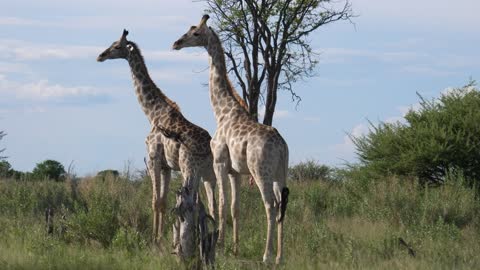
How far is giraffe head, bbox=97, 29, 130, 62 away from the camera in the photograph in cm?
1300

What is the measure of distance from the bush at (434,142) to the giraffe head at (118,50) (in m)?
8.73

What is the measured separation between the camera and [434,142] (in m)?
19.3

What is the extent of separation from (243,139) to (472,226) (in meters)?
5.91

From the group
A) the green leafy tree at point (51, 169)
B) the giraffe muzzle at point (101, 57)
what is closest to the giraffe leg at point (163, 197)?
the giraffe muzzle at point (101, 57)

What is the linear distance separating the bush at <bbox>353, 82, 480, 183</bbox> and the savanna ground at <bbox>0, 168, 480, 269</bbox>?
662mm

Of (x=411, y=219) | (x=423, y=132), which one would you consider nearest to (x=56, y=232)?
(x=411, y=219)

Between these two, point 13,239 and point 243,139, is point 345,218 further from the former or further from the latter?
point 13,239

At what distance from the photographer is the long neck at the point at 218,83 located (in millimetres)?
11617

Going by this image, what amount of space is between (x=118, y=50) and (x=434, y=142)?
9.28 metres

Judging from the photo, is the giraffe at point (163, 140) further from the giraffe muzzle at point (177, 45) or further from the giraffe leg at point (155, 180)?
the giraffe muzzle at point (177, 45)

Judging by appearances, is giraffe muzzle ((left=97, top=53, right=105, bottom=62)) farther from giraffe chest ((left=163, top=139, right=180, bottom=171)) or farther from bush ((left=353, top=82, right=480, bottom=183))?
bush ((left=353, top=82, right=480, bottom=183))

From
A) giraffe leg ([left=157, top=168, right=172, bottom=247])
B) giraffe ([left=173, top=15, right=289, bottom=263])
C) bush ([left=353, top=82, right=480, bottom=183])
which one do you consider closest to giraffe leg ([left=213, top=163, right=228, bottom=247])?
giraffe ([left=173, top=15, right=289, bottom=263])

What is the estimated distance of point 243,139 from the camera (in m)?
10.6

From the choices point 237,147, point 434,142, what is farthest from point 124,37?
point 434,142
